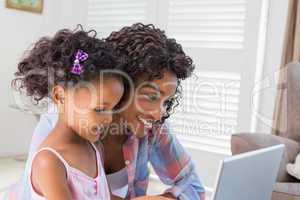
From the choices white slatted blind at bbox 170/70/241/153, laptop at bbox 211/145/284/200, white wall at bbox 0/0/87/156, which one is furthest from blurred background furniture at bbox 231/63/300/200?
white wall at bbox 0/0/87/156

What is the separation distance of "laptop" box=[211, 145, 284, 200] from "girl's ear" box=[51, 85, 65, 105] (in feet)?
1.29

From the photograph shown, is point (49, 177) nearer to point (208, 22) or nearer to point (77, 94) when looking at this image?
point (77, 94)

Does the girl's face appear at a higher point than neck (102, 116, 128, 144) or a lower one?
higher

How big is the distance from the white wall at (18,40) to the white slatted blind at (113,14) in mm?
145

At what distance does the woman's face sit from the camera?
95 cm

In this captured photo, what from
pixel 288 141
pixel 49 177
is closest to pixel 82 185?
pixel 49 177

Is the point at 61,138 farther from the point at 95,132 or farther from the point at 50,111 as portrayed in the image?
the point at 50,111

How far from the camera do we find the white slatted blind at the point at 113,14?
3.12 meters

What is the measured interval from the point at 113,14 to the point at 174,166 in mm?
2365

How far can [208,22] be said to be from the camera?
9.02 ft

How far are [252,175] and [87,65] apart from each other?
416 mm

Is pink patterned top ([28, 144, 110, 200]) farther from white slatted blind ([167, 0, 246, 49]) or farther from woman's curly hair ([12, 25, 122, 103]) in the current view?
white slatted blind ([167, 0, 246, 49])

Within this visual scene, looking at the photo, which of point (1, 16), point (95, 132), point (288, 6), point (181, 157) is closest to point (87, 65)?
point (95, 132)

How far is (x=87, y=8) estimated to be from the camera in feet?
11.4
